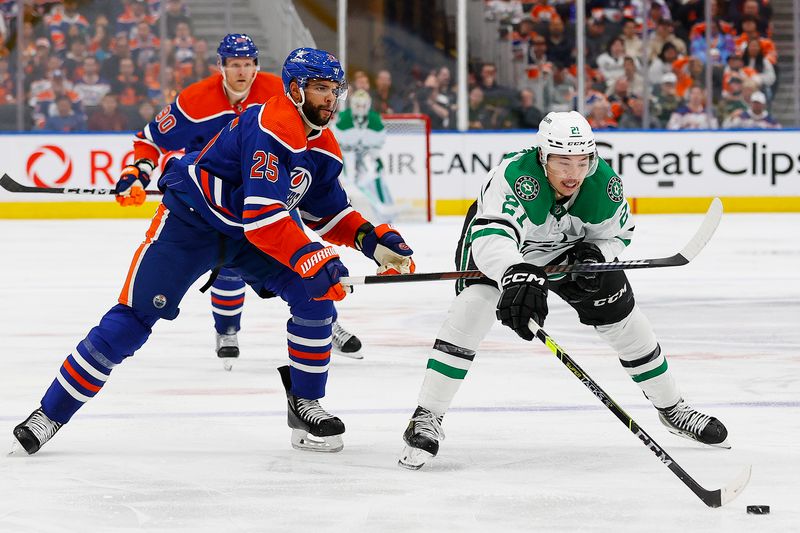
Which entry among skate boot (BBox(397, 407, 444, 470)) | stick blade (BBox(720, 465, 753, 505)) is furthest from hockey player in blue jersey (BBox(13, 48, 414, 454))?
stick blade (BBox(720, 465, 753, 505))

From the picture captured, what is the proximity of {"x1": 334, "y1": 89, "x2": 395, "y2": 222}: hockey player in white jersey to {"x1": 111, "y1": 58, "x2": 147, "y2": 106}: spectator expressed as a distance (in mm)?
1918

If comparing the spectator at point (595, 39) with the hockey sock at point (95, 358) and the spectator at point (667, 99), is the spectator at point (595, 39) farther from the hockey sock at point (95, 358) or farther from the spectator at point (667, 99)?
the hockey sock at point (95, 358)

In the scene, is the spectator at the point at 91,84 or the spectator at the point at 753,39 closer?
the spectator at the point at 91,84

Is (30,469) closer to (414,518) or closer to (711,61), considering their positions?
(414,518)

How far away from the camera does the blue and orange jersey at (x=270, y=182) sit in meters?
3.13

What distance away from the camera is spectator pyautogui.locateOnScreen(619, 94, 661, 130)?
11.9m

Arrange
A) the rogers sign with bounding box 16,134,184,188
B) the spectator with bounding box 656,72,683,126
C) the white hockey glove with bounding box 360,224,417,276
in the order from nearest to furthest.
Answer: the white hockey glove with bounding box 360,224,417,276 < the rogers sign with bounding box 16,134,184,188 < the spectator with bounding box 656,72,683,126

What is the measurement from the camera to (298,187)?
3.30 m

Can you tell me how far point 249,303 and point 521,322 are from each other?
3.41m

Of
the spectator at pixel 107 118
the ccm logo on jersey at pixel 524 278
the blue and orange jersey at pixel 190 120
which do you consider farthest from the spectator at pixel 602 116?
the ccm logo on jersey at pixel 524 278

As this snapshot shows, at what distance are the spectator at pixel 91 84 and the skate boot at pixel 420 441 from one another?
894 centimetres

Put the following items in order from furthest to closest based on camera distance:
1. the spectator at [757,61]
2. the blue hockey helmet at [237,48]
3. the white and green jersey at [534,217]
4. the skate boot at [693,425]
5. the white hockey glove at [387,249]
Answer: the spectator at [757,61] → the blue hockey helmet at [237,48] → the white hockey glove at [387,249] → the skate boot at [693,425] → the white and green jersey at [534,217]

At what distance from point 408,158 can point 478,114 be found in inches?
31.9

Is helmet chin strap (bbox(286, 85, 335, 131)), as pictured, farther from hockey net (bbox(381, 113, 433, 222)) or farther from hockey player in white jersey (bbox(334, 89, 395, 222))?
hockey net (bbox(381, 113, 433, 222))
